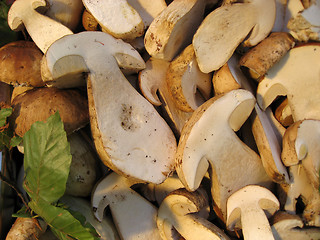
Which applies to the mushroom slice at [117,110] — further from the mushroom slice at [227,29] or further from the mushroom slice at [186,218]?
the mushroom slice at [227,29]

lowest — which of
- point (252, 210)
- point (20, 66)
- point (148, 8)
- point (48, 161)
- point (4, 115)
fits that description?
point (252, 210)

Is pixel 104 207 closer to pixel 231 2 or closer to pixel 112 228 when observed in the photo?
pixel 112 228

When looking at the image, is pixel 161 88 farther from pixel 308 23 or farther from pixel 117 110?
pixel 308 23

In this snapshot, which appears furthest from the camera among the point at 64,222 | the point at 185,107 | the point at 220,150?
the point at 185,107

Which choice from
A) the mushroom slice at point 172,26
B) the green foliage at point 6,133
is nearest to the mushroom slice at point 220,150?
the mushroom slice at point 172,26

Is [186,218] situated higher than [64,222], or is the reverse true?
[64,222]

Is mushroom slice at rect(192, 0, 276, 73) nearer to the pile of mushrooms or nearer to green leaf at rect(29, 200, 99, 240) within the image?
the pile of mushrooms

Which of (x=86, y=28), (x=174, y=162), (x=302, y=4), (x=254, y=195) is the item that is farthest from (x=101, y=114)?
(x=302, y=4)

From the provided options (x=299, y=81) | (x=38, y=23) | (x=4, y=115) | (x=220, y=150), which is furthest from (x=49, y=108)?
(x=299, y=81)
